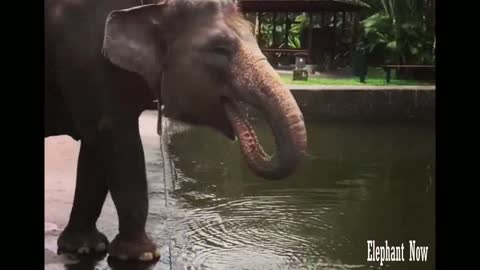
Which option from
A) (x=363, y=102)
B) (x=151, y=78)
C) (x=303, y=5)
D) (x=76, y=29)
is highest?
(x=303, y=5)

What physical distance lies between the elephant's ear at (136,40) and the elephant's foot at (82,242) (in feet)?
1.63

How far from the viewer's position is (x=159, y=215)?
2381mm

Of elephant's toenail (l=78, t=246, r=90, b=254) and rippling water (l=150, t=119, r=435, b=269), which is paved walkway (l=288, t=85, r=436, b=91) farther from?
elephant's toenail (l=78, t=246, r=90, b=254)

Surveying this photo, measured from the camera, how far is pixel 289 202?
2.54 metres

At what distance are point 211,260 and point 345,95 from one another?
4.83 ft

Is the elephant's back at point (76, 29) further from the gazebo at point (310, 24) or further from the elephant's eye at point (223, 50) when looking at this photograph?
the gazebo at point (310, 24)

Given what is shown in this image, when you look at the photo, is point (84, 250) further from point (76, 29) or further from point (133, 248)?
point (76, 29)

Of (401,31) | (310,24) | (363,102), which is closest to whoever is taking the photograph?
(401,31)

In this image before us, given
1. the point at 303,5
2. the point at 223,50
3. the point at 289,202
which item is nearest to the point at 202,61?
the point at 223,50

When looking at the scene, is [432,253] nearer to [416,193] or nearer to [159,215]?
[416,193]

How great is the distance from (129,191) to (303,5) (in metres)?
1.32

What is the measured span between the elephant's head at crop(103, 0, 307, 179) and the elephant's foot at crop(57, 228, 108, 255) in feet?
1.55

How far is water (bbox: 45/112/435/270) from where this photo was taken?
7.02 feet
